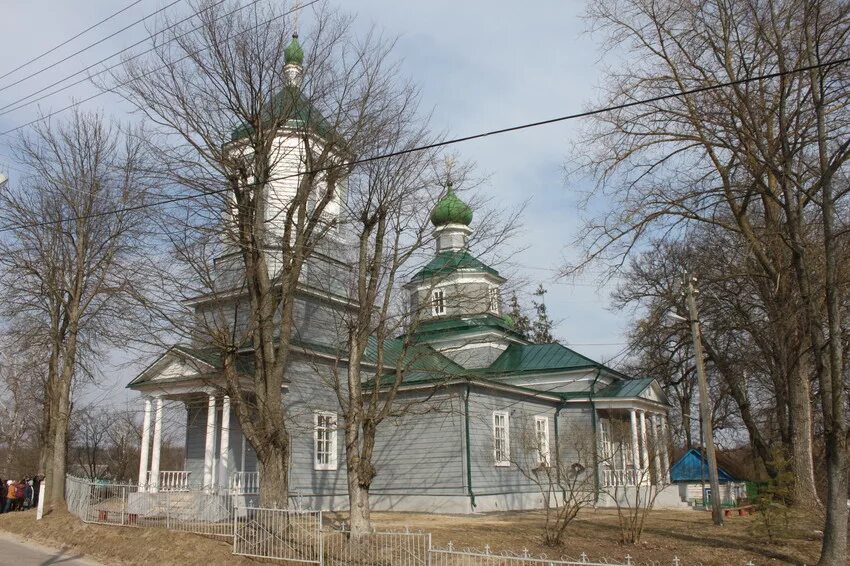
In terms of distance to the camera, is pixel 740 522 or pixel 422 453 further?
pixel 422 453

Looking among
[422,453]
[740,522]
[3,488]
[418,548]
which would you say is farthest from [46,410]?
[740,522]

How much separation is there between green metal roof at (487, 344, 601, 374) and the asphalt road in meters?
15.9

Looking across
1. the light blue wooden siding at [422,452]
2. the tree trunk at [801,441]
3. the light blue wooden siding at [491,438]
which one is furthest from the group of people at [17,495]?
the tree trunk at [801,441]

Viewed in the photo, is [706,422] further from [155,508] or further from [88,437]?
[88,437]

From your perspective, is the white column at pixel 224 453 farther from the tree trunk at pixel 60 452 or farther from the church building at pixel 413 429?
the tree trunk at pixel 60 452

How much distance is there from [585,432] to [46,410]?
18.2 metres

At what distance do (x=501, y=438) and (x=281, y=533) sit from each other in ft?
40.2

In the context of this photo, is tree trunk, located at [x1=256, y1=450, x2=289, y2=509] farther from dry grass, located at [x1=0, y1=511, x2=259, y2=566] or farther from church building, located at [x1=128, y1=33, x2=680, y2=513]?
church building, located at [x1=128, y1=33, x2=680, y2=513]

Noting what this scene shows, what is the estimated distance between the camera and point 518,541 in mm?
13641

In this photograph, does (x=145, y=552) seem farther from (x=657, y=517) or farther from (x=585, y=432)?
(x=585, y=432)

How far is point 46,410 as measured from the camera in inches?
932

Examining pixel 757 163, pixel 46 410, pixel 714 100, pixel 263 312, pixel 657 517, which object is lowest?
pixel 657 517

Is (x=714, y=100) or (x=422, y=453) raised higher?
(x=714, y=100)

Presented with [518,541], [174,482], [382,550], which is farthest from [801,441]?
[174,482]
